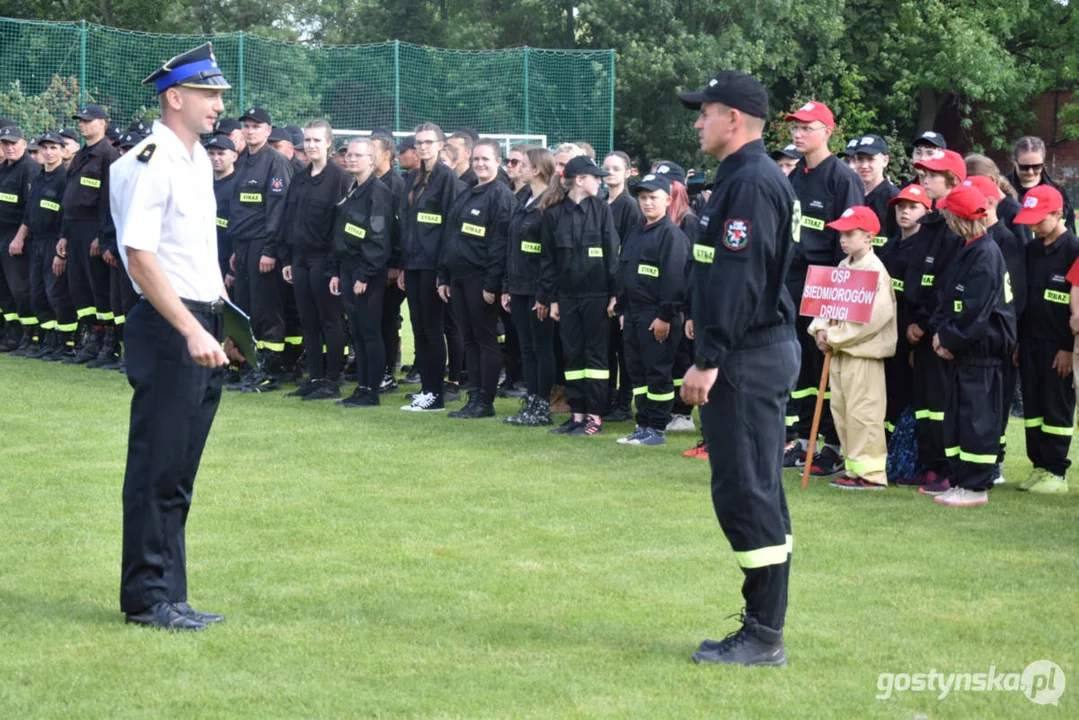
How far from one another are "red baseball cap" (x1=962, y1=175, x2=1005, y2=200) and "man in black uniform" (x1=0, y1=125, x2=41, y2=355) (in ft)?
35.4

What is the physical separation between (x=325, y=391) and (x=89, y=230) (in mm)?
3755

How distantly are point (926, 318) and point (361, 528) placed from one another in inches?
154

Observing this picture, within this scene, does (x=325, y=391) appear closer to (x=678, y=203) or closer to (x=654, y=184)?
(x=678, y=203)

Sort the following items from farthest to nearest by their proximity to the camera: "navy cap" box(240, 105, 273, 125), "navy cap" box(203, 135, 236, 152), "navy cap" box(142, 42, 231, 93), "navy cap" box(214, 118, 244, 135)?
"navy cap" box(214, 118, 244, 135) < "navy cap" box(203, 135, 236, 152) < "navy cap" box(240, 105, 273, 125) < "navy cap" box(142, 42, 231, 93)

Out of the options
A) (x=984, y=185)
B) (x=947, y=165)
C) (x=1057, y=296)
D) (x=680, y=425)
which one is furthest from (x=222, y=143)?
(x=1057, y=296)

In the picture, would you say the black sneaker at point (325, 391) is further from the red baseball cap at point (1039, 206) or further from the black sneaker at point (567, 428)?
the red baseball cap at point (1039, 206)

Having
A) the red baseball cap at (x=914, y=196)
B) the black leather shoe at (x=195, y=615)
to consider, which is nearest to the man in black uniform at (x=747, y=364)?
the black leather shoe at (x=195, y=615)

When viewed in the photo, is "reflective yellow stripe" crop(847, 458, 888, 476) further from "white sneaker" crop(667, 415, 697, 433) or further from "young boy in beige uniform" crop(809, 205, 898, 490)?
"white sneaker" crop(667, 415, 697, 433)

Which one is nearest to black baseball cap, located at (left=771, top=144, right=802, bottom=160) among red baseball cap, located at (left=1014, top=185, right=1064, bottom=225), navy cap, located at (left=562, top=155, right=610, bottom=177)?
navy cap, located at (left=562, top=155, right=610, bottom=177)

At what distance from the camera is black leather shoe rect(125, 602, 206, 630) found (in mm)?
5688

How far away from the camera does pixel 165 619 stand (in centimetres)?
569

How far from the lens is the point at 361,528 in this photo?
7605mm

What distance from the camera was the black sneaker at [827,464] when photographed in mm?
9523

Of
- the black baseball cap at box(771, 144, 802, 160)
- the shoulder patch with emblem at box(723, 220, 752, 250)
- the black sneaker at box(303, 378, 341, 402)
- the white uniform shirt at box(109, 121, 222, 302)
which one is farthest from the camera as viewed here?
the black sneaker at box(303, 378, 341, 402)
